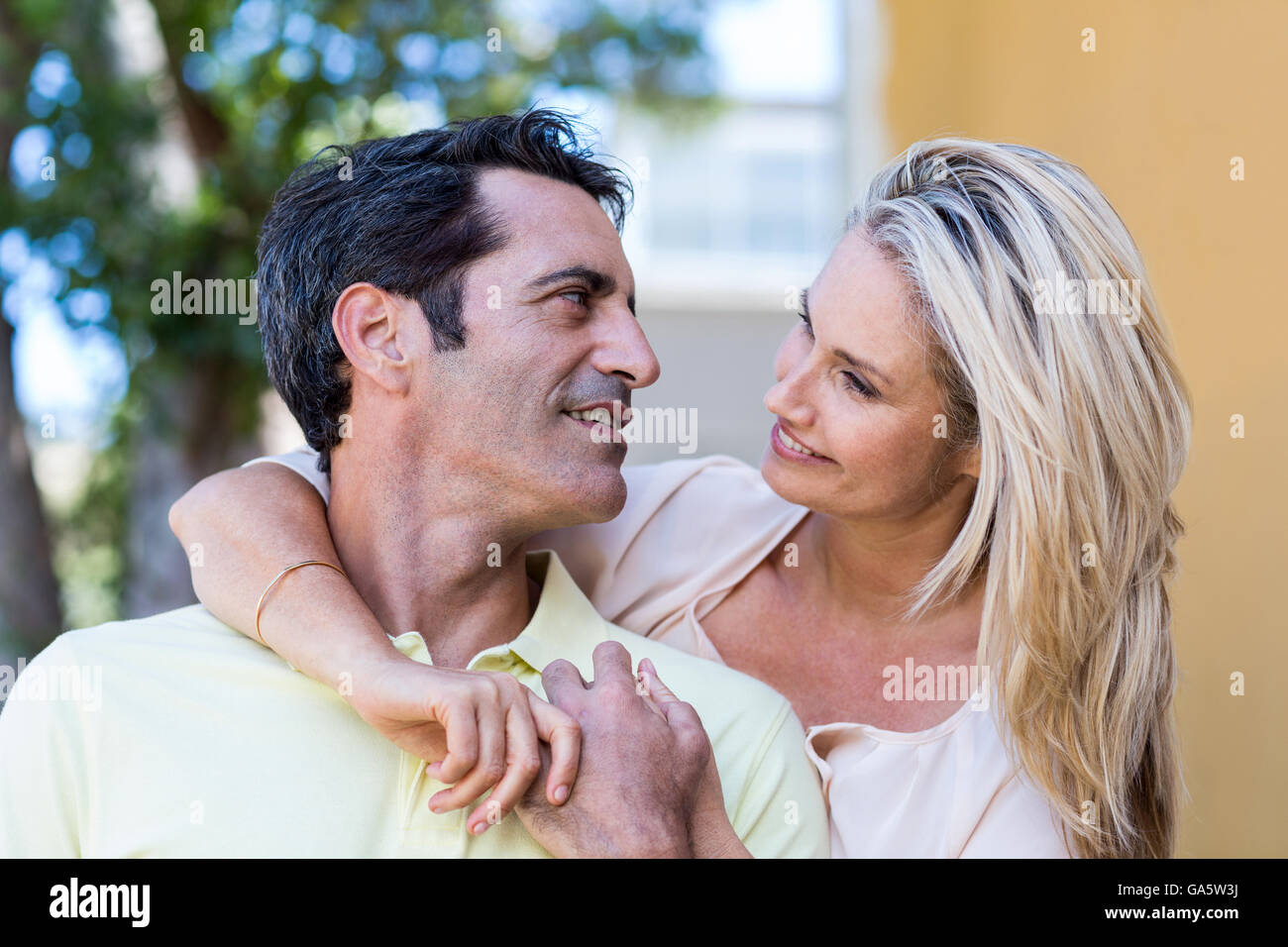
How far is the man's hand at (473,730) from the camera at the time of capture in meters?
1.38

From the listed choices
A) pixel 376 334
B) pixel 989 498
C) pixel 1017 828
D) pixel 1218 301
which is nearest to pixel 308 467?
pixel 376 334

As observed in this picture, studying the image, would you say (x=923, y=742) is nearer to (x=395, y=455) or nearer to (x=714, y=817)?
(x=714, y=817)

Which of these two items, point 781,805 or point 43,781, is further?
point 781,805

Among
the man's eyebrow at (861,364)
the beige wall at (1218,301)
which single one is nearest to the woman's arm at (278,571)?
the man's eyebrow at (861,364)

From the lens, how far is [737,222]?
6.83m

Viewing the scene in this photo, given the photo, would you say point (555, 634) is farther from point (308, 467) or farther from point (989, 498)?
point (989, 498)

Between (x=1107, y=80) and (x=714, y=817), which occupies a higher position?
(x=1107, y=80)

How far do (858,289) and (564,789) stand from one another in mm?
848

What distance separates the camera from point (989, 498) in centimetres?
182

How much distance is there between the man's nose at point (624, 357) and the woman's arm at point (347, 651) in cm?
47

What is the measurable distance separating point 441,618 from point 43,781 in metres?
0.55

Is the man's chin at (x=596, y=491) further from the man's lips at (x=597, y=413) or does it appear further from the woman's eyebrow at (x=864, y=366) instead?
the woman's eyebrow at (x=864, y=366)

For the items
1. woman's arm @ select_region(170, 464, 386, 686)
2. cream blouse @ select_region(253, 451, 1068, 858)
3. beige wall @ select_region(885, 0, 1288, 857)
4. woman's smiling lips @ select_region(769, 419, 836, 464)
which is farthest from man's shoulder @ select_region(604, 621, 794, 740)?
beige wall @ select_region(885, 0, 1288, 857)
